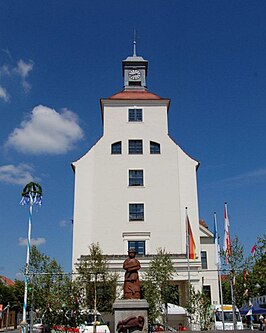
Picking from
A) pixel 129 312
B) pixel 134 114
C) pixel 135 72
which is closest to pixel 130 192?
pixel 134 114

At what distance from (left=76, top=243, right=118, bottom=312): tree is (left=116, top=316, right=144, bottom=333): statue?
1335cm

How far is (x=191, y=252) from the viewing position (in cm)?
3791

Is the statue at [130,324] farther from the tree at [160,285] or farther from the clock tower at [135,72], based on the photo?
the clock tower at [135,72]

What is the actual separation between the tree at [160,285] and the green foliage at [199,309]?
1381 mm

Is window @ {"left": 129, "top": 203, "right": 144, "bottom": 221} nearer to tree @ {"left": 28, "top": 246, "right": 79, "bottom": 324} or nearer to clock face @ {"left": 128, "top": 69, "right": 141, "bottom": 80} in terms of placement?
tree @ {"left": 28, "top": 246, "right": 79, "bottom": 324}

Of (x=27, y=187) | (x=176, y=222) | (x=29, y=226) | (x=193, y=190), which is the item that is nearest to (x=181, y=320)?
(x=176, y=222)

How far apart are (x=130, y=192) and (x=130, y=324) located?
2474cm

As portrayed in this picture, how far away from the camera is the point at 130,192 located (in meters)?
42.2

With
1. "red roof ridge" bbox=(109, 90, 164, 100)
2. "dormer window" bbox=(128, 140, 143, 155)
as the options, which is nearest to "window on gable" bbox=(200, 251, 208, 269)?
"dormer window" bbox=(128, 140, 143, 155)

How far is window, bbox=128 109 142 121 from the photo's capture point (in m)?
45.5

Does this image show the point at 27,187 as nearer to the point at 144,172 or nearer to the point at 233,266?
the point at 144,172

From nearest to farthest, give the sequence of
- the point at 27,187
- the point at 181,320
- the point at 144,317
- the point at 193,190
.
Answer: the point at 144,317 < the point at 181,320 < the point at 27,187 < the point at 193,190

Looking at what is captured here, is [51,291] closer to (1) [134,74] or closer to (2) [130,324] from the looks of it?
(2) [130,324]

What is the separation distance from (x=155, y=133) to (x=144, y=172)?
4.41 metres
